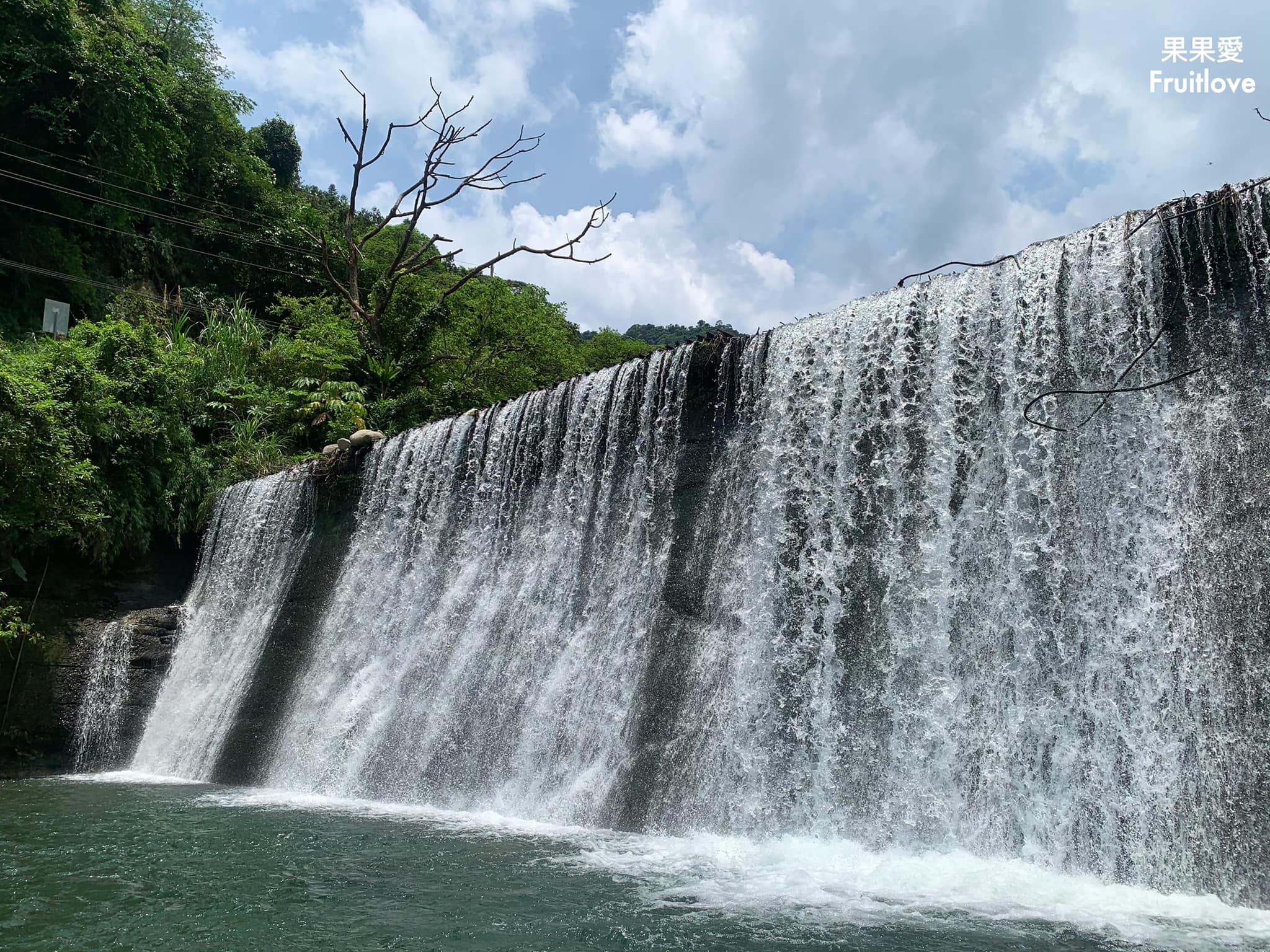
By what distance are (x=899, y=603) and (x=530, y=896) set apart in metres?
4.24

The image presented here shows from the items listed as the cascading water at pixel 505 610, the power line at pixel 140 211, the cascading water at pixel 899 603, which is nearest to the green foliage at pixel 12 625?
the cascading water at pixel 899 603

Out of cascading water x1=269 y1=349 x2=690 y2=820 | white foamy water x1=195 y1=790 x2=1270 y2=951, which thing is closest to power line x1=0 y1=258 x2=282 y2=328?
cascading water x1=269 y1=349 x2=690 y2=820

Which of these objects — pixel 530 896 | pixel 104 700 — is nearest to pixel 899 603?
pixel 530 896

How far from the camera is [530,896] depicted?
18.7 feet

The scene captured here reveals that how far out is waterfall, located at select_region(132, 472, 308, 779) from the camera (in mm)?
12612

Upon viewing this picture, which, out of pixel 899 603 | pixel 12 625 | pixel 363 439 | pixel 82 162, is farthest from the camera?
pixel 82 162

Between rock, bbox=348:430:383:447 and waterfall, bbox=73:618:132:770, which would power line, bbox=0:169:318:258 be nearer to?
rock, bbox=348:430:383:447

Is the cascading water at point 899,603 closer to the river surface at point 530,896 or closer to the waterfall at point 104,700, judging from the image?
the river surface at point 530,896

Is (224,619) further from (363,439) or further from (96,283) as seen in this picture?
(96,283)

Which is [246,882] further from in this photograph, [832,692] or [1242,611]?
[1242,611]

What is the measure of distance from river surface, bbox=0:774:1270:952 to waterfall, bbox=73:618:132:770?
5396 millimetres

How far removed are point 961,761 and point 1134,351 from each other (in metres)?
3.86

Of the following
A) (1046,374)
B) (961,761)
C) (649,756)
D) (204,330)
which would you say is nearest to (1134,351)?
(1046,374)

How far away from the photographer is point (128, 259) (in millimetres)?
24719
